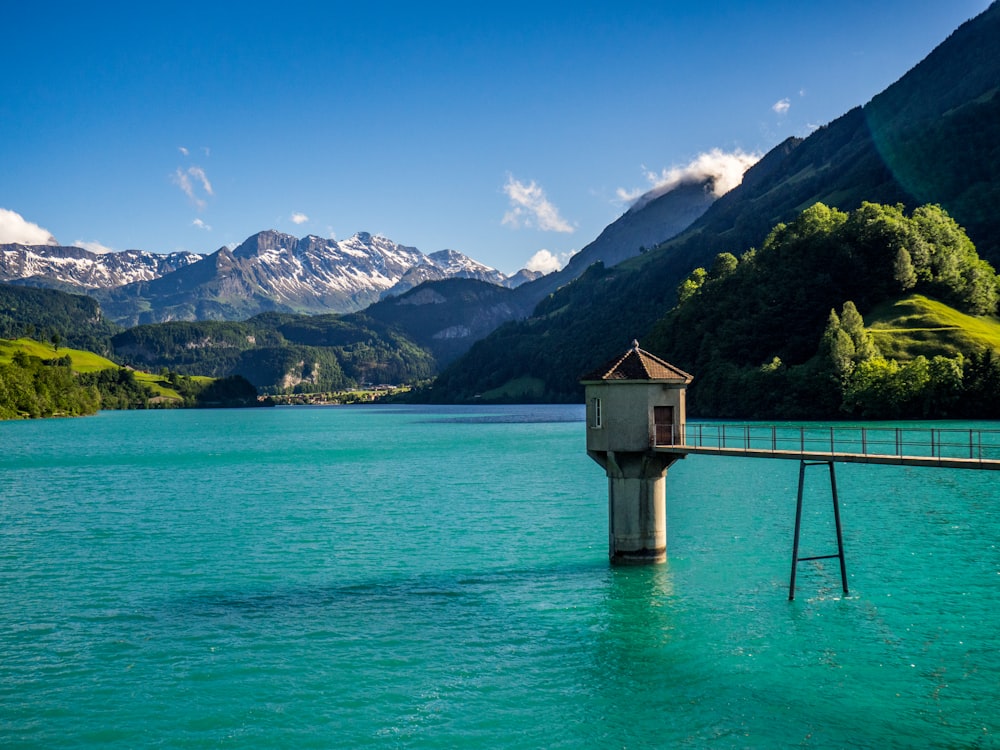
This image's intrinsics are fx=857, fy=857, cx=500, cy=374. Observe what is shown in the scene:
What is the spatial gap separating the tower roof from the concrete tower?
0.17 ft

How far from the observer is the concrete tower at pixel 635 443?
42719 mm

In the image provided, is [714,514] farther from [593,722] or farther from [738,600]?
[593,722]

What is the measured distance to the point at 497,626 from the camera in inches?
1382

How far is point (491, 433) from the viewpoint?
16800 centimetres

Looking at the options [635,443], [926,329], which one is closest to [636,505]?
[635,443]

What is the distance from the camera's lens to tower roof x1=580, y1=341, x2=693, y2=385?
142 feet

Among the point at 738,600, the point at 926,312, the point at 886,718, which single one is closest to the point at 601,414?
the point at 738,600

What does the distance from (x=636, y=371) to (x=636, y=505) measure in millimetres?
6749

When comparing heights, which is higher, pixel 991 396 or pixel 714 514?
pixel 991 396

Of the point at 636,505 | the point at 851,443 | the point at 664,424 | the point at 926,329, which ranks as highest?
the point at 926,329

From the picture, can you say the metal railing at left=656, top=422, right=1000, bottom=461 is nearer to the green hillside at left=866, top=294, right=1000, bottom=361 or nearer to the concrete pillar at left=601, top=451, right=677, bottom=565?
the concrete pillar at left=601, top=451, right=677, bottom=565

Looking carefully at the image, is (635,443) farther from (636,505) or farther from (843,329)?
(843,329)

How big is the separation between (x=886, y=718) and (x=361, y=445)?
126687mm

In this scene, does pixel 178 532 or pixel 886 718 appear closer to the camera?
pixel 886 718
